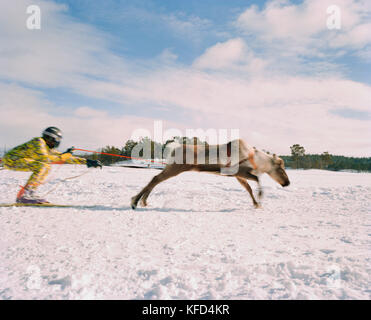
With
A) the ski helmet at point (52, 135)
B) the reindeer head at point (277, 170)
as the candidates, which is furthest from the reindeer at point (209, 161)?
the ski helmet at point (52, 135)

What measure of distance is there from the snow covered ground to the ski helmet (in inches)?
60.6

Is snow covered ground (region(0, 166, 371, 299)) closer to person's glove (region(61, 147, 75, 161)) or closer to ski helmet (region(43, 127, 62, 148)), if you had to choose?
person's glove (region(61, 147, 75, 161))

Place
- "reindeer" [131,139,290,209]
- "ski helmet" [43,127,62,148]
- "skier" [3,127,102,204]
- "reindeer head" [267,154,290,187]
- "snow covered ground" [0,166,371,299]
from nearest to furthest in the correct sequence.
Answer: "snow covered ground" [0,166,371,299] → "skier" [3,127,102,204] → "ski helmet" [43,127,62,148] → "reindeer" [131,139,290,209] → "reindeer head" [267,154,290,187]

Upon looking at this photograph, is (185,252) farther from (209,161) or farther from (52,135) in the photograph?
(52,135)

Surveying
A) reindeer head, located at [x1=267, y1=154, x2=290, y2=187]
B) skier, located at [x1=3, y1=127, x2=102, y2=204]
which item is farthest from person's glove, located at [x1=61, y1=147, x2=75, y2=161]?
reindeer head, located at [x1=267, y1=154, x2=290, y2=187]

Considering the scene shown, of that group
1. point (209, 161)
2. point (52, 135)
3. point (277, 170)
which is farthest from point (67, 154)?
point (277, 170)

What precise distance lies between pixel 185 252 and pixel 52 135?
429cm

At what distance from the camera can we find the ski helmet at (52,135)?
5375 millimetres

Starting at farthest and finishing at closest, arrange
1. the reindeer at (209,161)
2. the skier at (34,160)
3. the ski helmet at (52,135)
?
the reindeer at (209,161) → the ski helmet at (52,135) → the skier at (34,160)

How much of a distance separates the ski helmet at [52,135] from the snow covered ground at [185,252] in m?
1.54

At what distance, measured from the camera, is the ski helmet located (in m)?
5.38

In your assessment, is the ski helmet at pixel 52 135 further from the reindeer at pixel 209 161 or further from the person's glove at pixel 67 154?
the reindeer at pixel 209 161

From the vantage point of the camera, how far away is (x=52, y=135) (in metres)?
5.38
